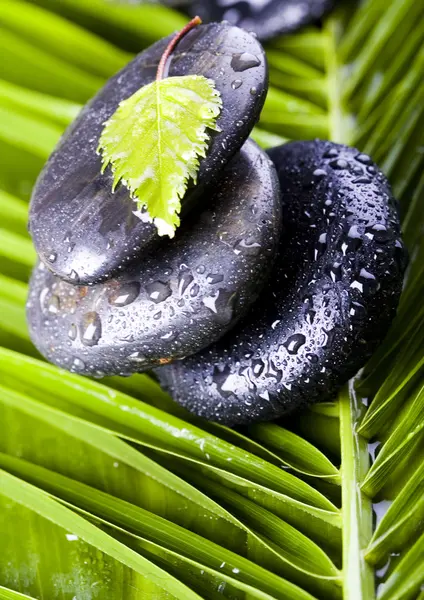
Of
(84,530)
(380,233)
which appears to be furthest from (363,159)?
(84,530)

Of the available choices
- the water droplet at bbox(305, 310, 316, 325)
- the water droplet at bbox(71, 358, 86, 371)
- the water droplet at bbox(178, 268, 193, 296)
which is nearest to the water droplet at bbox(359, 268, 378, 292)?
the water droplet at bbox(305, 310, 316, 325)

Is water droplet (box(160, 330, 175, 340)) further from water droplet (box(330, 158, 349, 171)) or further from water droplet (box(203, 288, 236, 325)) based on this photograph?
water droplet (box(330, 158, 349, 171))

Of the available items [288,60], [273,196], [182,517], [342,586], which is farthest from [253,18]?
[342,586]

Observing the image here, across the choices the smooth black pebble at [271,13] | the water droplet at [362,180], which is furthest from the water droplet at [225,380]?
the smooth black pebble at [271,13]

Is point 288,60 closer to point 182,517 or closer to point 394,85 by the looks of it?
point 394,85

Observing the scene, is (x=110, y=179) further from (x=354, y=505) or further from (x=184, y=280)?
(x=354, y=505)

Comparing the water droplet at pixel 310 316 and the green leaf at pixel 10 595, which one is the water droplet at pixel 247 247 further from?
the green leaf at pixel 10 595
